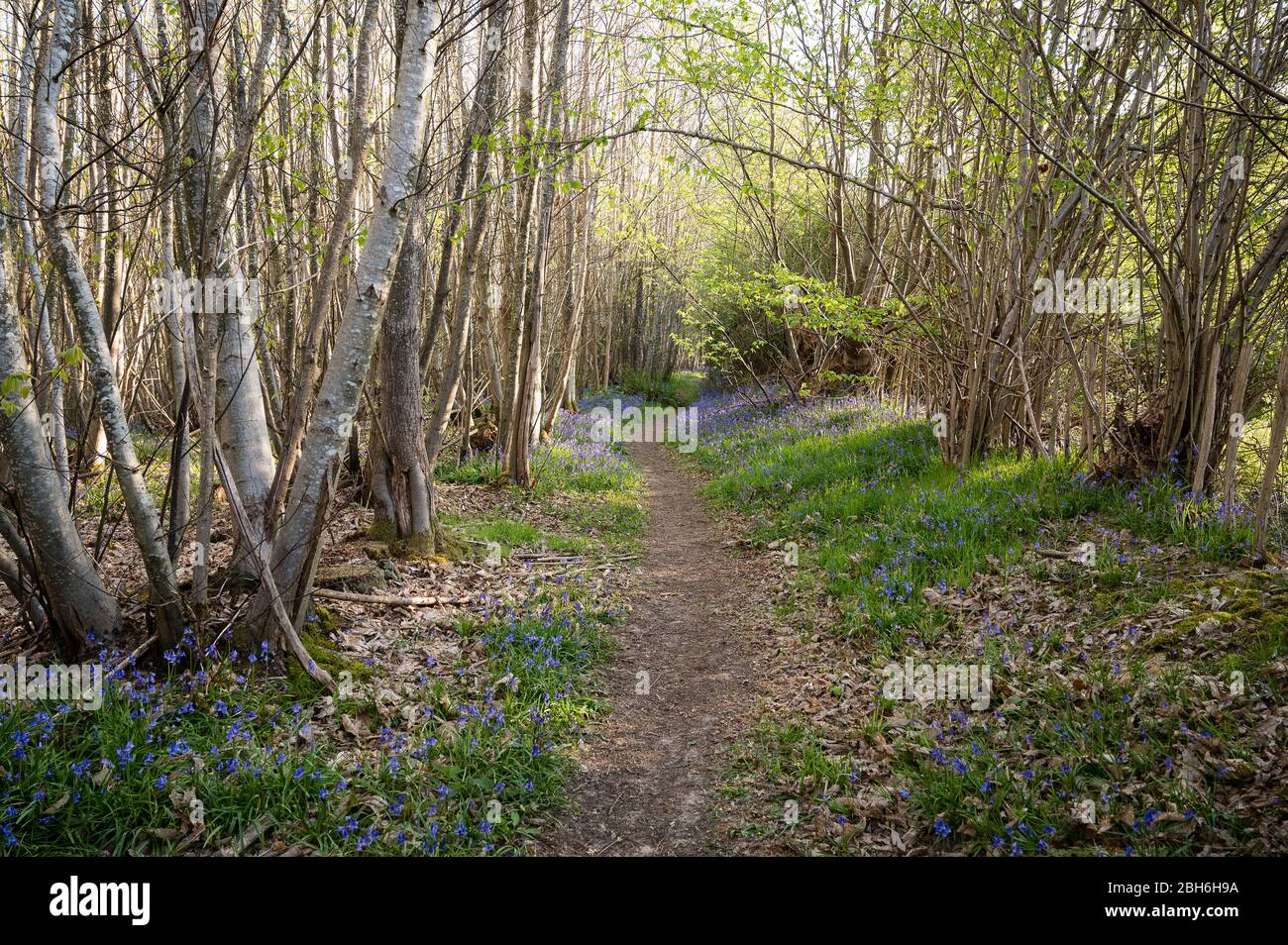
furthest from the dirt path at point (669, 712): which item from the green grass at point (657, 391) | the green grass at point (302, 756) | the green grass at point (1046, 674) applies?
the green grass at point (657, 391)

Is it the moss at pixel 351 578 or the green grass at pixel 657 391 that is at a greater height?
the green grass at pixel 657 391

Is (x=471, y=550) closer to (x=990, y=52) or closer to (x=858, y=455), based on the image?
(x=858, y=455)
